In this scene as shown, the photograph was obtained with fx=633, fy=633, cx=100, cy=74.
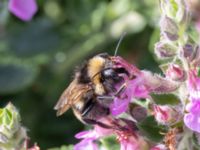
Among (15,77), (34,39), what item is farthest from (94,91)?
(34,39)

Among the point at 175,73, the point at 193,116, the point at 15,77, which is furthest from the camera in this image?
the point at 15,77

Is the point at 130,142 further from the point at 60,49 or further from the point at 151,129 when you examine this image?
the point at 60,49

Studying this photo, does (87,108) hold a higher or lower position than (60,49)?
lower

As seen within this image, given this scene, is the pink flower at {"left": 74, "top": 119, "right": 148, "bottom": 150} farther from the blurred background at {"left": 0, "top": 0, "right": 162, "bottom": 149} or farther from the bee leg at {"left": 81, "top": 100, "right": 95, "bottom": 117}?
the blurred background at {"left": 0, "top": 0, "right": 162, "bottom": 149}

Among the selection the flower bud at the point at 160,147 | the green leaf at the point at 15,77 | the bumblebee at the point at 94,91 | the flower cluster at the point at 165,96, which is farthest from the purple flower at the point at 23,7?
the green leaf at the point at 15,77

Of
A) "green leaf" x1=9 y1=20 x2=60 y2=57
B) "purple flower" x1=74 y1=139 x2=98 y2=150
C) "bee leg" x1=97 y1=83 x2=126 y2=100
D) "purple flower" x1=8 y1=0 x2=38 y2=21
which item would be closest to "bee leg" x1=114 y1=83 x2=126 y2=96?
"bee leg" x1=97 y1=83 x2=126 y2=100

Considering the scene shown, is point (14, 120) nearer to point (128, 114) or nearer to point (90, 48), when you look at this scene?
point (128, 114)

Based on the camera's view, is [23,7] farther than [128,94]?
Yes
